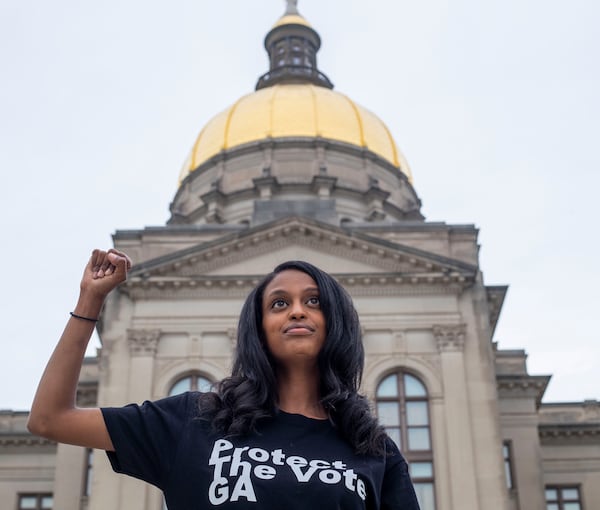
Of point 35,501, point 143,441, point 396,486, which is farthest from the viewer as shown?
point 35,501

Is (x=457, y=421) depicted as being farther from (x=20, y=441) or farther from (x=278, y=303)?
(x=278, y=303)

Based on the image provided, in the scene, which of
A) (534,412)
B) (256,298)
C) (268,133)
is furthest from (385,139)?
(256,298)

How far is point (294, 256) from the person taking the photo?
3059cm

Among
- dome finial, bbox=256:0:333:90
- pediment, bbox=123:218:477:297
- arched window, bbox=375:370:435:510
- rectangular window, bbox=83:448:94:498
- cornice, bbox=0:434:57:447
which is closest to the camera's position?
arched window, bbox=375:370:435:510

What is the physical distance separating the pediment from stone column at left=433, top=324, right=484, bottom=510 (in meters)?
1.92

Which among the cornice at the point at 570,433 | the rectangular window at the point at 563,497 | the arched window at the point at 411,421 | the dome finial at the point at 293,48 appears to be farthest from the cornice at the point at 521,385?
the dome finial at the point at 293,48

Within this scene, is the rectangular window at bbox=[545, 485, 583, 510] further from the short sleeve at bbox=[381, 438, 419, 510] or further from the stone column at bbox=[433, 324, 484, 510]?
the short sleeve at bbox=[381, 438, 419, 510]

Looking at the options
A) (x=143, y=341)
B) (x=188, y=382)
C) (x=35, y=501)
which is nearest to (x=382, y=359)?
(x=188, y=382)

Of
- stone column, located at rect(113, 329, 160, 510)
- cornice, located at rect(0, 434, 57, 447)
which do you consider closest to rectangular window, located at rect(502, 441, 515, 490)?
stone column, located at rect(113, 329, 160, 510)

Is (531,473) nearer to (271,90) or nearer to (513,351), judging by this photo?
(513,351)

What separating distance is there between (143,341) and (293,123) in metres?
22.4

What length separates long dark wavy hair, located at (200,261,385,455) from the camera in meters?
3.08

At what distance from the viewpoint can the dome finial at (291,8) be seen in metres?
63.5

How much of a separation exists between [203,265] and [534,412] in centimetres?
1398
